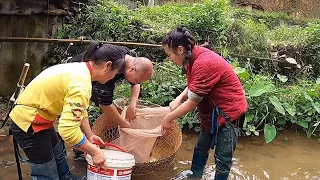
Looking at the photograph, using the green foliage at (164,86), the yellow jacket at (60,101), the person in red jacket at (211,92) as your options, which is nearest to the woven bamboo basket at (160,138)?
the person in red jacket at (211,92)

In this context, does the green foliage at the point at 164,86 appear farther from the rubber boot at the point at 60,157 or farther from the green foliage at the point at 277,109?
the rubber boot at the point at 60,157

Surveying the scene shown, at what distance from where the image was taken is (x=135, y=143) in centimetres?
333

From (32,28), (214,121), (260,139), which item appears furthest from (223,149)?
(32,28)

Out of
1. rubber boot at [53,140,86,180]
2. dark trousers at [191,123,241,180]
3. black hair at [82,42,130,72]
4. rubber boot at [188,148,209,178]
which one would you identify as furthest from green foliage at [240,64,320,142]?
black hair at [82,42,130,72]

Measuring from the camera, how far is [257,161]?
4.45 m

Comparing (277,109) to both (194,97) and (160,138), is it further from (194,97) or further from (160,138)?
(194,97)

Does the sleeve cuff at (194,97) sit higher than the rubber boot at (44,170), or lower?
higher

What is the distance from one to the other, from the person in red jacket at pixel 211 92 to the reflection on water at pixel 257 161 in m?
0.73

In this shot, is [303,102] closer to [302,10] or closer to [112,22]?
[112,22]

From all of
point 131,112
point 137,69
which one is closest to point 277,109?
point 131,112

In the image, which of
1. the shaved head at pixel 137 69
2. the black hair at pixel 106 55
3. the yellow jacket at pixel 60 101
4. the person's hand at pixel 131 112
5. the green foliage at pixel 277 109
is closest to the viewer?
the yellow jacket at pixel 60 101

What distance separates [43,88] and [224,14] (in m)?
4.87

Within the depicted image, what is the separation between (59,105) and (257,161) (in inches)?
107

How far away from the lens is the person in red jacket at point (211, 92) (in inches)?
120
